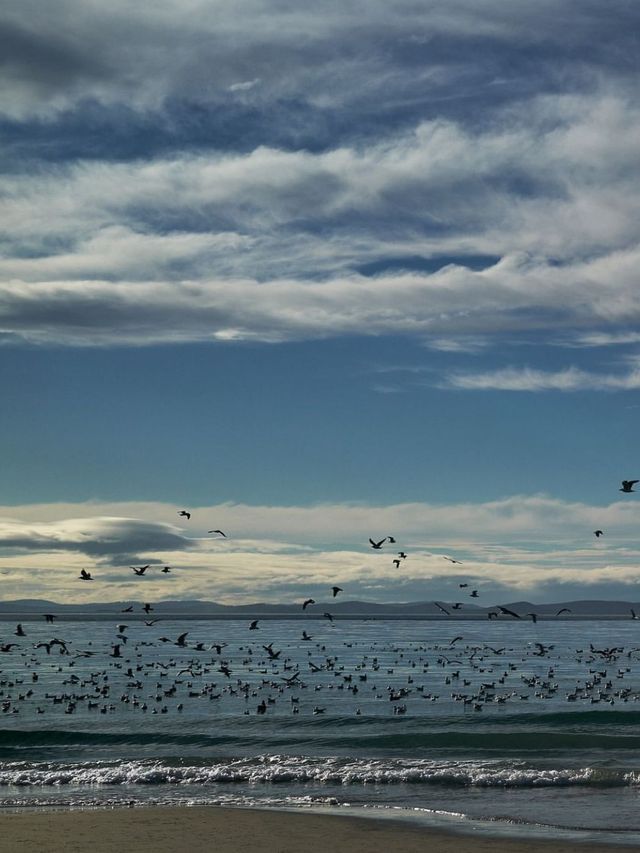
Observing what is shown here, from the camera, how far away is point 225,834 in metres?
27.0

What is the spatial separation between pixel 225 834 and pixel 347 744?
1849cm

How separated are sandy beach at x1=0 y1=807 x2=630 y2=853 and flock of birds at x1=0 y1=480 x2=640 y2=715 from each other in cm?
1592

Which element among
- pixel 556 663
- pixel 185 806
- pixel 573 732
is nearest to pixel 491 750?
pixel 573 732

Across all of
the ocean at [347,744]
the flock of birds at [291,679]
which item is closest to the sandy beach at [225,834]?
the ocean at [347,744]

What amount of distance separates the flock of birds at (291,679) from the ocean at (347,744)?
0.99 feet

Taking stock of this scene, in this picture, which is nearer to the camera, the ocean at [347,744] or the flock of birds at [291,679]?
the ocean at [347,744]

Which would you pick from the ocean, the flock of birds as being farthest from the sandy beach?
the flock of birds

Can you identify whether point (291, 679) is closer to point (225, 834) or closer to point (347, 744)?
point (347, 744)

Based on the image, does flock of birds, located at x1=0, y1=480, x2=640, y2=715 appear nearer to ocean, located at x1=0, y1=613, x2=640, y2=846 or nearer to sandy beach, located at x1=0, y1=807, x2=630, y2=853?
ocean, located at x1=0, y1=613, x2=640, y2=846

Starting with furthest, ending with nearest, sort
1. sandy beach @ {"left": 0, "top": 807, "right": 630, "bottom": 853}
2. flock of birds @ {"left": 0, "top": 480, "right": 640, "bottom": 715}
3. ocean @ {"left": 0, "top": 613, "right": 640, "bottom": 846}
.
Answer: flock of birds @ {"left": 0, "top": 480, "right": 640, "bottom": 715} → ocean @ {"left": 0, "top": 613, "right": 640, "bottom": 846} → sandy beach @ {"left": 0, "top": 807, "right": 630, "bottom": 853}

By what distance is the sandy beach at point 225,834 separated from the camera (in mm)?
25281

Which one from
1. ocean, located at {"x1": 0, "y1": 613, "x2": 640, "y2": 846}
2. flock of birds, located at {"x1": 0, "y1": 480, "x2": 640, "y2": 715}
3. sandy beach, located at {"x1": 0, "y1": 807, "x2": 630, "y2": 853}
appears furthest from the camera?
flock of birds, located at {"x1": 0, "y1": 480, "x2": 640, "y2": 715}

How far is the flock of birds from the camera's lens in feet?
188

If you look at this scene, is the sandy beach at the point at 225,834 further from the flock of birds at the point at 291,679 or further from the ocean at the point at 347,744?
the flock of birds at the point at 291,679
